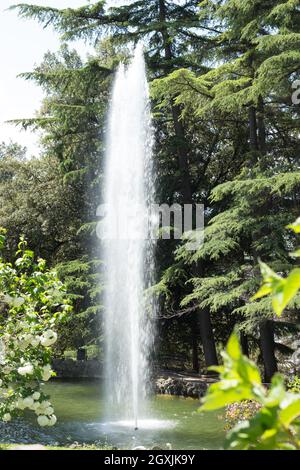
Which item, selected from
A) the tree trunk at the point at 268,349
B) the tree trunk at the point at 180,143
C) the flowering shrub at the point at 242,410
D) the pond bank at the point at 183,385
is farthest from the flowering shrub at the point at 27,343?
the tree trunk at the point at 180,143

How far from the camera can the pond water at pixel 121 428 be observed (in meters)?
7.48

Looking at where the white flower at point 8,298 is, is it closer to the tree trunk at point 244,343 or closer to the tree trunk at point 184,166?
the tree trunk at point 184,166

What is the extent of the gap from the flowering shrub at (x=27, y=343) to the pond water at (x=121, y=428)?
2.69m

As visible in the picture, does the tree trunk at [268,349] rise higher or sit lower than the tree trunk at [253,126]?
lower

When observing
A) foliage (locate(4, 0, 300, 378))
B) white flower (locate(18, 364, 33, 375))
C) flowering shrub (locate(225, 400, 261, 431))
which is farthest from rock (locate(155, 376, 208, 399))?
white flower (locate(18, 364, 33, 375))

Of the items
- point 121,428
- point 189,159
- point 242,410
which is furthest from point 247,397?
point 189,159

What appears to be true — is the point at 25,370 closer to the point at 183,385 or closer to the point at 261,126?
the point at 183,385

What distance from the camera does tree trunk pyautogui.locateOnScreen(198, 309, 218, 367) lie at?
1410 centimetres

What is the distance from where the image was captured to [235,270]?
11672mm

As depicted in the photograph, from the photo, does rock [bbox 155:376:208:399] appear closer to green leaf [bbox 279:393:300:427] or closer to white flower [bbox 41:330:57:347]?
white flower [bbox 41:330:57:347]

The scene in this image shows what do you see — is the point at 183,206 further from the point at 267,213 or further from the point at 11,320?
the point at 11,320

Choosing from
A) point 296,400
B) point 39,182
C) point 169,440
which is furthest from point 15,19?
point 296,400

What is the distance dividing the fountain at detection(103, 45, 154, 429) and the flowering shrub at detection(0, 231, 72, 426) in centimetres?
766

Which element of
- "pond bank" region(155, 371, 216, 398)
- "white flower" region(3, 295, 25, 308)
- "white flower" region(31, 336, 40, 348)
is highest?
"white flower" region(3, 295, 25, 308)
